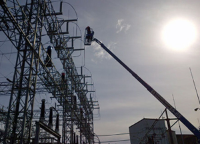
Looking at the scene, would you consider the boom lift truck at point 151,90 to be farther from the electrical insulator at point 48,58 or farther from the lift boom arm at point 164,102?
the electrical insulator at point 48,58

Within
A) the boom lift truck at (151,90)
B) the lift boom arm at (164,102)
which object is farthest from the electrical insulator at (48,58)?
the lift boom arm at (164,102)

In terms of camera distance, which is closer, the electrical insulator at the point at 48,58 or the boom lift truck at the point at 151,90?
the boom lift truck at the point at 151,90

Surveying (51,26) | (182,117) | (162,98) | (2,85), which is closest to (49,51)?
(51,26)

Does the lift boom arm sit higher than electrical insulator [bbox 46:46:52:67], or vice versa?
electrical insulator [bbox 46:46:52:67]

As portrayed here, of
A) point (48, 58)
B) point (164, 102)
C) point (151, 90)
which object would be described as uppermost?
point (48, 58)

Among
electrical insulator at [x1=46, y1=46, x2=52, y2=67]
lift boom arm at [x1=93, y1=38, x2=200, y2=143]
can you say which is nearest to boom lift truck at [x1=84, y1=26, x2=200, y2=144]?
lift boom arm at [x1=93, y1=38, x2=200, y2=143]

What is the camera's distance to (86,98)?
2981 centimetres

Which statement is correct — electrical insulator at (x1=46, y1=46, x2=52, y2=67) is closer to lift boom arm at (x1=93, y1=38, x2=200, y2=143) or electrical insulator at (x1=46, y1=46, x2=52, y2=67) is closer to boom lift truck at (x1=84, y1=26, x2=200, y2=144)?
boom lift truck at (x1=84, y1=26, x2=200, y2=144)

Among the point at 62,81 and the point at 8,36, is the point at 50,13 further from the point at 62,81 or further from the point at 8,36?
the point at 62,81

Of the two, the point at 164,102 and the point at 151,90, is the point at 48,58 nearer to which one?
the point at 151,90

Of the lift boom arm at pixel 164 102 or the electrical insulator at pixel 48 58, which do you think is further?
the electrical insulator at pixel 48 58

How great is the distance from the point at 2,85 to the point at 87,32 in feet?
33.4

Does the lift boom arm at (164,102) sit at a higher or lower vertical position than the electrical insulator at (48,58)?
lower

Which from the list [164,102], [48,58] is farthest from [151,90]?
[48,58]
